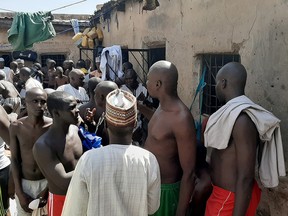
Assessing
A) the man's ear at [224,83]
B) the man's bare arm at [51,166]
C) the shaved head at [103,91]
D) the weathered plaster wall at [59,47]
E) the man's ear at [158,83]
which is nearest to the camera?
the man's bare arm at [51,166]

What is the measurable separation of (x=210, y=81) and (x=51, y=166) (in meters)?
2.77

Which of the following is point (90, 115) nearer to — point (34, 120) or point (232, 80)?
point (34, 120)

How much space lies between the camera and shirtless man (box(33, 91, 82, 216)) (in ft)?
7.38

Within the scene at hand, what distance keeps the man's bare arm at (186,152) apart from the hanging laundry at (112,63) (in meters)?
3.62

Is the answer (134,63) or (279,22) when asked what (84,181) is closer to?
(279,22)

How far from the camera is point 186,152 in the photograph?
2.31m

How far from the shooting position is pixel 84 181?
5.35ft

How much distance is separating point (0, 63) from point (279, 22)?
8704 millimetres

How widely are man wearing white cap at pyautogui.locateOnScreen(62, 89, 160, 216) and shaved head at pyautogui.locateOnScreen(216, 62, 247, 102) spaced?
2.89 feet

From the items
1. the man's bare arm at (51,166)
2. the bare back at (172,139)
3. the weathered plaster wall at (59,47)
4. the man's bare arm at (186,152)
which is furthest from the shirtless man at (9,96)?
the weathered plaster wall at (59,47)

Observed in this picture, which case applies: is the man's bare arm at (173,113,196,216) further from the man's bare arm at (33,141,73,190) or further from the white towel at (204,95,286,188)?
the man's bare arm at (33,141,73,190)

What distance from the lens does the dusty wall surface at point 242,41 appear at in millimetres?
2746

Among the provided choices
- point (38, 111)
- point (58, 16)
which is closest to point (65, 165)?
point (38, 111)

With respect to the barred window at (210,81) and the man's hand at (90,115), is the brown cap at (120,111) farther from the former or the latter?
the barred window at (210,81)
